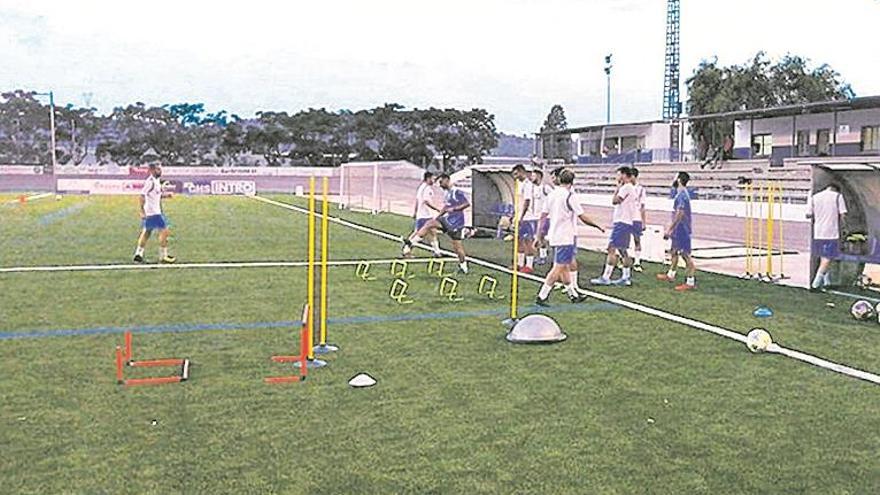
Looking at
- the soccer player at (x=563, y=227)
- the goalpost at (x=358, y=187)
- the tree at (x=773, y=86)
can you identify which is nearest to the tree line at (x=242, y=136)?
the tree at (x=773, y=86)

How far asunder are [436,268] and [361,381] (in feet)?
30.8

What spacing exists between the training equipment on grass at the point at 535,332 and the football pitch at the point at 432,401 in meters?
0.16

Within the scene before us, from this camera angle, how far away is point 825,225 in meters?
14.4

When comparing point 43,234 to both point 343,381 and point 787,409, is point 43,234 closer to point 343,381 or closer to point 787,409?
point 343,381

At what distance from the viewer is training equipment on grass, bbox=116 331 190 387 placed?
792 cm

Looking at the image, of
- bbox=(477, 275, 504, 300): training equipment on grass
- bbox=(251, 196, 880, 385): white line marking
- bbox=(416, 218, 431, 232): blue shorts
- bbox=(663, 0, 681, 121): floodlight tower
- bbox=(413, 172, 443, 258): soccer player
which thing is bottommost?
bbox=(251, 196, 880, 385): white line marking

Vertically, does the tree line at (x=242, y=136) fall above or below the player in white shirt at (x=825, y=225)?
above

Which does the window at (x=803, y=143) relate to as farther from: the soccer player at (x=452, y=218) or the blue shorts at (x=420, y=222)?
the soccer player at (x=452, y=218)

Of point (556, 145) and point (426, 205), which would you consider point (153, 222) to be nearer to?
point (426, 205)

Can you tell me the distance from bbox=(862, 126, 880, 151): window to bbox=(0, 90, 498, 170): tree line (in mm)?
42987

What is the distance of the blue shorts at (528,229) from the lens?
680 inches

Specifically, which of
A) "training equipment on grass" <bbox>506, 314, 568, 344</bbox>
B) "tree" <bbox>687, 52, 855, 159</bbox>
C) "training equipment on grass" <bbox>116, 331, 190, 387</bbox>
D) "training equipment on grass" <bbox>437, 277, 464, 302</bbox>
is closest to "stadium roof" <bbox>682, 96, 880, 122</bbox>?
"tree" <bbox>687, 52, 855, 159</bbox>

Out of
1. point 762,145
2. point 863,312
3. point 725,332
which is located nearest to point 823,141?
point 762,145

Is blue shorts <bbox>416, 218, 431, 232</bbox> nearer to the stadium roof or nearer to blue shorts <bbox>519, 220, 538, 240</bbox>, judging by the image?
blue shorts <bbox>519, 220, 538, 240</bbox>
